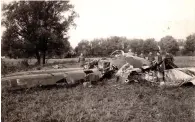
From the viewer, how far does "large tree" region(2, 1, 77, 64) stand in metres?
3.59

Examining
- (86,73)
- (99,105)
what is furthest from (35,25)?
(99,105)

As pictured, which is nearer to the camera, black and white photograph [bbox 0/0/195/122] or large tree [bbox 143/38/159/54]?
black and white photograph [bbox 0/0/195/122]

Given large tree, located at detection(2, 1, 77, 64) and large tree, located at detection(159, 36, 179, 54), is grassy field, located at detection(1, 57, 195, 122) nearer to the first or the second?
large tree, located at detection(2, 1, 77, 64)

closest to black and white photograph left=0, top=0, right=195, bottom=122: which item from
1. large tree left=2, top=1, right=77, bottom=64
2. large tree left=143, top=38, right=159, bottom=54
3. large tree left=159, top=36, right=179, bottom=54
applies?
large tree left=2, top=1, right=77, bottom=64

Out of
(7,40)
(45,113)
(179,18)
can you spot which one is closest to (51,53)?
(7,40)

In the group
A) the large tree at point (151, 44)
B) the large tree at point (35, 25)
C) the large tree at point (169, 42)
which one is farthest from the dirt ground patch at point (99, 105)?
the large tree at point (151, 44)

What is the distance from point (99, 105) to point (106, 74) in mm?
1902

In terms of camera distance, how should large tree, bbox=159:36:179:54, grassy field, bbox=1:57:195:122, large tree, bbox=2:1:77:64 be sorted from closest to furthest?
grassy field, bbox=1:57:195:122 → large tree, bbox=2:1:77:64 → large tree, bbox=159:36:179:54

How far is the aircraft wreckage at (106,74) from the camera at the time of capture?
12.4 ft

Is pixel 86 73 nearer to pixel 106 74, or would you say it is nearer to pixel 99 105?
pixel 106 74

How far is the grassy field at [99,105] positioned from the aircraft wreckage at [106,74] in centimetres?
18

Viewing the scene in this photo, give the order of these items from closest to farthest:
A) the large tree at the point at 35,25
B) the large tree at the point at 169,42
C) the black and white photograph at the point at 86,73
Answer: the black and white photograph at the point at 86,73 < the large tree at the point at 35,25 < the large tree at the point at 169,42

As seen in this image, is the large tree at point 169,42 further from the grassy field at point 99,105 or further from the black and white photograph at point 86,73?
the grassy field at point 99,105

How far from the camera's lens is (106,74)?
5219 mm
